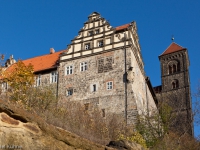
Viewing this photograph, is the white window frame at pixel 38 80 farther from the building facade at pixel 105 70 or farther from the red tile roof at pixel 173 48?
the red tile roof at pixel 173 48

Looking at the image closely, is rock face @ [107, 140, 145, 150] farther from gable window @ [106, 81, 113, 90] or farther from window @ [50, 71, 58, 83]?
window @ [50, 71, 58, 83]

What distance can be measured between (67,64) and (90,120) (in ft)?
29.2

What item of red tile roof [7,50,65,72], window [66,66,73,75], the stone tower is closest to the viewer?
window [66,66,73,75]

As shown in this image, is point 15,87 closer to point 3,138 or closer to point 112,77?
point 112,77

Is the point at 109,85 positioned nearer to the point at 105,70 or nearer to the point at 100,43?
the point at 105,70

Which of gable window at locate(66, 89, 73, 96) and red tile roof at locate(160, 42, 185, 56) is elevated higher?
red tile roof at locate(160, 42, 185, 56)

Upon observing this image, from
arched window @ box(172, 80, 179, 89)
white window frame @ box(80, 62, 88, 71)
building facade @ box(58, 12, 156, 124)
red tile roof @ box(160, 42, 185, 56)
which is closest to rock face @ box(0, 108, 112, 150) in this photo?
building facade @ box(58, 12, 156, 124)

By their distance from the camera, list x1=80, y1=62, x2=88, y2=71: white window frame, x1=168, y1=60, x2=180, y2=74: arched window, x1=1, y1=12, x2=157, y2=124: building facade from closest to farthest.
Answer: x1=1, y1=12, x2=157, y2=124: building facade → x1=80, y1=62, x2=88, y2=71: white window frame → x1=168, y1=60, x2=180, y2=74: arched window

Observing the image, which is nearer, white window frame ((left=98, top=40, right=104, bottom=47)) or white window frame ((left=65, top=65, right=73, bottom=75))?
white window frame ((left=98, top=40, right=104, bottom=47))

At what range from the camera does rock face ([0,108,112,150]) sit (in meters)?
7.01

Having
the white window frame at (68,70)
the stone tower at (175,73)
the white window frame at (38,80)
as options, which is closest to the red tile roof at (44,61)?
the white window frame at (38,80)

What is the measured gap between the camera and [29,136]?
739cm

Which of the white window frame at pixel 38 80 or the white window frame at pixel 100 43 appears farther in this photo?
the white window frame at pixel 38 80

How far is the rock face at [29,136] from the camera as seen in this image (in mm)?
7011
